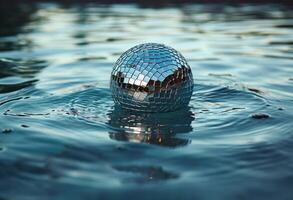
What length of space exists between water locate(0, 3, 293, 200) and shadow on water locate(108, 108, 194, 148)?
0.01 meters

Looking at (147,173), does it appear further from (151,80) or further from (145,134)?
(151,80)

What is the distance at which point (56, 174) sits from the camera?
3836 millimetres

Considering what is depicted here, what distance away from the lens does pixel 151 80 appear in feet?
16.1

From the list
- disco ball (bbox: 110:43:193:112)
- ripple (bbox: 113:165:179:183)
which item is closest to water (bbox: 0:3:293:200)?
ripple (bbox: 113:165:179:183)

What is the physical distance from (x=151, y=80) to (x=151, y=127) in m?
0.49

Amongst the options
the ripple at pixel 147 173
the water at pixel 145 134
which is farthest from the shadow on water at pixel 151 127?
the ripple at pixel 147 173

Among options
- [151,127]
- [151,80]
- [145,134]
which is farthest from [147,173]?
[151,80]

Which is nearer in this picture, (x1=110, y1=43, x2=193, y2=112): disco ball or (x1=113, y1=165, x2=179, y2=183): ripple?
(x1=113, y1=165, x2=179, y2=183): ripple

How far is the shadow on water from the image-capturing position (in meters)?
4.62

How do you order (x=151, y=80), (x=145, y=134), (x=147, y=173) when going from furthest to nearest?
(x=151, y=80), (x=145, y=134), (x=147, y=173)

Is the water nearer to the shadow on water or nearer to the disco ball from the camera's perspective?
the shadow on water

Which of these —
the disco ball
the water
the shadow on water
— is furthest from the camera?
the disco ball

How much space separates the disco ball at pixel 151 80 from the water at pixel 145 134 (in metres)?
0.19

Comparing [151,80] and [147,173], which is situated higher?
[151,80]
